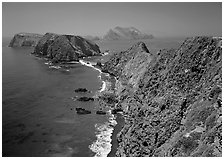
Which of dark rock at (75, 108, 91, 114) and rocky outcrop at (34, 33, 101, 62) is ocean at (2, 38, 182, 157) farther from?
rocky outcrop at (34, 33, 101, 62)

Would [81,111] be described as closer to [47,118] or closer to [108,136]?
[47,118]

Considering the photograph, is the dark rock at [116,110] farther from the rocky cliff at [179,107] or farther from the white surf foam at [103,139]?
the white surf foam at [103,139]

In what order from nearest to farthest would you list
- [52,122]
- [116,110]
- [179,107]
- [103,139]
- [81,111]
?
[179,107], [103,139], [52,122], [81,111], [116,110]

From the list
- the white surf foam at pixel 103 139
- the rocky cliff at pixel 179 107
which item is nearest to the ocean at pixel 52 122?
the white surf foam at pixel 103 139

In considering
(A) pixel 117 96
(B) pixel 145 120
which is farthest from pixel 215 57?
(A) pixel 117 96

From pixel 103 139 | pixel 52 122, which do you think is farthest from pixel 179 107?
pixel 52 122
